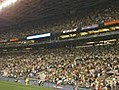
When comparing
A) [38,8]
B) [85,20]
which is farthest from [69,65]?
[38,8]

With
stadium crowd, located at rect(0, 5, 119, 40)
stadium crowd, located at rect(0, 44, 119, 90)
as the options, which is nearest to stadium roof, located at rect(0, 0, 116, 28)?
stadium crowd, located at rect(0, 5, 119, 40)

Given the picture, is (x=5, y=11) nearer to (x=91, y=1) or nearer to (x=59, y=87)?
(x=91, y=1)

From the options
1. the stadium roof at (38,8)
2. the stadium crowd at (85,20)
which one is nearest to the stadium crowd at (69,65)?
the stadium crowd at (85,20)

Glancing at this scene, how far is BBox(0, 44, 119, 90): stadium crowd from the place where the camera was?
25.5 m

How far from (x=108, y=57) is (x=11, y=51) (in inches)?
1101

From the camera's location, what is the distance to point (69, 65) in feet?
104

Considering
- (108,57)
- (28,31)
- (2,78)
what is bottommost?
(2,78)

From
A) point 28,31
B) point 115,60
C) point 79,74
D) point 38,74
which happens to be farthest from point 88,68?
point 28,31

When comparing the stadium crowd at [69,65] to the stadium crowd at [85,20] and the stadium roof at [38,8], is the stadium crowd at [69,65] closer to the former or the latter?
the stadium crowd at [85,20]

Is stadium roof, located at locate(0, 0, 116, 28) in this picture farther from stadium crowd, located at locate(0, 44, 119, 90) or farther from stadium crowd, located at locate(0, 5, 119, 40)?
stadium crowd, located at locate(0, 44, 119, 90)

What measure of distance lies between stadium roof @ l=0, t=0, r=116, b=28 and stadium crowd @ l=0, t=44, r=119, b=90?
4985 mm

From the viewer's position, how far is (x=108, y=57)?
27594mm

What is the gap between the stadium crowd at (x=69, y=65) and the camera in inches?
1003

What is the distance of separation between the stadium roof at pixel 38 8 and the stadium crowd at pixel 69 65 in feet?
16.4
